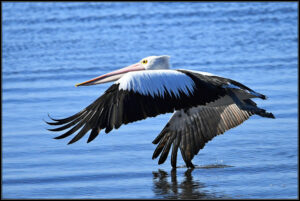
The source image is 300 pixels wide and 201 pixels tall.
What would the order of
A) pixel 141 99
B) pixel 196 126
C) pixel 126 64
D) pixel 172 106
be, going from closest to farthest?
pixel 141 99, pixel 172 106, pixel 196 126, pixel 126 64

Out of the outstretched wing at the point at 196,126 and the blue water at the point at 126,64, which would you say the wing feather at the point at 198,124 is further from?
the blue water at the point at 126,64

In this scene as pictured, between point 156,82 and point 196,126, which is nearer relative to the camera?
point 156,82

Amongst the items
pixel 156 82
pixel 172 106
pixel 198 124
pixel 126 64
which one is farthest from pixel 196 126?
pixel 126 64

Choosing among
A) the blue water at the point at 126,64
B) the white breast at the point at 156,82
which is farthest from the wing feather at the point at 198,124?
the white breast at the point at 156,82

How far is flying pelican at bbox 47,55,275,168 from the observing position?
5832mm

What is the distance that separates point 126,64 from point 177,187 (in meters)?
5.75

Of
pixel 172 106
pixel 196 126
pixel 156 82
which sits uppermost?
pixel 156 82

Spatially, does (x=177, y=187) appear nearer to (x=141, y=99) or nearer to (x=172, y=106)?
(x=172, y=106)

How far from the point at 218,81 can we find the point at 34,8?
11.4 m

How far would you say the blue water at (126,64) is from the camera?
6.04 metres

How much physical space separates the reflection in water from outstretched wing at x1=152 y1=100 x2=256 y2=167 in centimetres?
49

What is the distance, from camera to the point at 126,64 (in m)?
11.5

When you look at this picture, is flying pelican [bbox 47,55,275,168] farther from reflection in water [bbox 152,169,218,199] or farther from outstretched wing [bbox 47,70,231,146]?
reflection in water [bbox 152,169,218,199]

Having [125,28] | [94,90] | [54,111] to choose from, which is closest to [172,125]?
[54,111]
